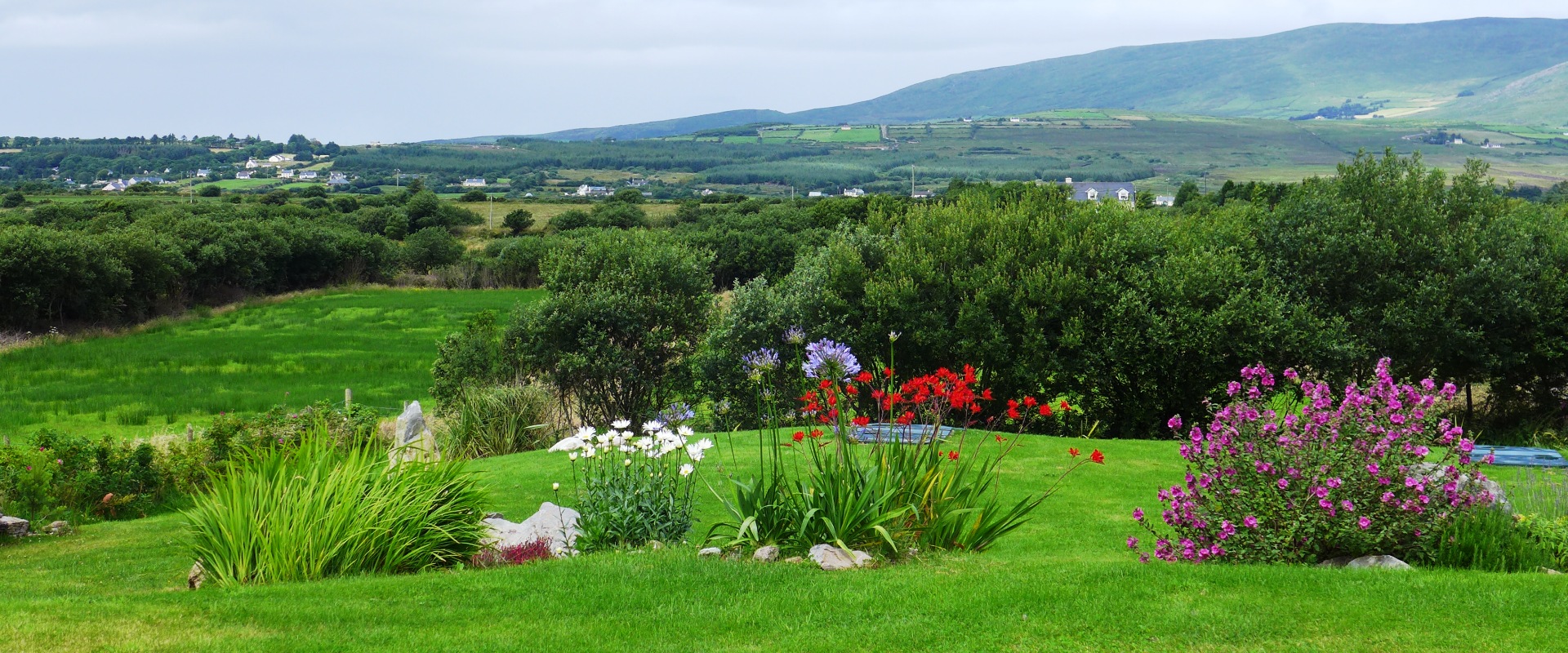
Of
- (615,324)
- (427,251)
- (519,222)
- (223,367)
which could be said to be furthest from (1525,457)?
(519,222)

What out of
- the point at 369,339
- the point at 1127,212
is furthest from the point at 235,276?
the point at 1127,212

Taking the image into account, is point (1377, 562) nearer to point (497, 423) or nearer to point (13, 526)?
point (13, 526)

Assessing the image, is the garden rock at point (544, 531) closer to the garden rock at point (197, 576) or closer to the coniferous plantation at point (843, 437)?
the coniferous plantation at point (843, 437)

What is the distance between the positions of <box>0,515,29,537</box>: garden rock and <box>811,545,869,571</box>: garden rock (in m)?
9.88

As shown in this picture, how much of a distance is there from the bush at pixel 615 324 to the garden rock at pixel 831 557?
14.4 m

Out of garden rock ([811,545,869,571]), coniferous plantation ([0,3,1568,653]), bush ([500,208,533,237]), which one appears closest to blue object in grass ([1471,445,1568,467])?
coniferous plantation ([0,3,1568,653])

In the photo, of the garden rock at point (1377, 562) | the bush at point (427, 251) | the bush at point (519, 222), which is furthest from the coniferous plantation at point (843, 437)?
the bush at point (519, 222)

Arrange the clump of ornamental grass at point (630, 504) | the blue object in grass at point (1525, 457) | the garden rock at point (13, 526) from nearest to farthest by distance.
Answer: the clump of ornamental grass at point (630, 504) < the garden rock at point (13, 526) < the blue object in grass at point (1525, 457)

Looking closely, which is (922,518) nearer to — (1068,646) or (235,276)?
(1068,646)

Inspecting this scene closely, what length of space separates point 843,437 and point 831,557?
0.93 metres

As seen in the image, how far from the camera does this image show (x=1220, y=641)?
5.61 meters

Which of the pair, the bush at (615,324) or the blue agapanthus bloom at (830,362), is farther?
the bush at (615,324)

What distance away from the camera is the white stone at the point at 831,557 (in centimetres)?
744

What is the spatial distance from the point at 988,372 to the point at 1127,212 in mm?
5210
